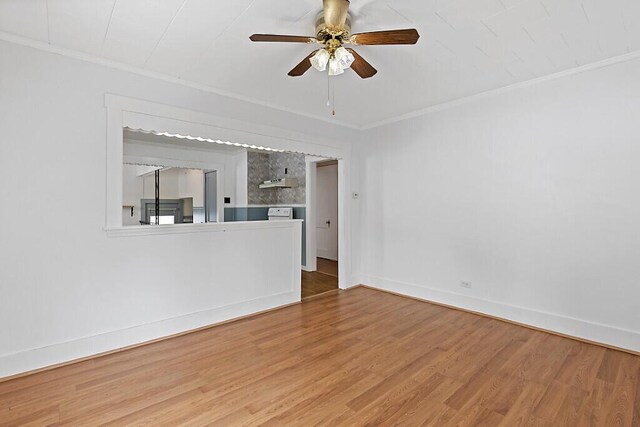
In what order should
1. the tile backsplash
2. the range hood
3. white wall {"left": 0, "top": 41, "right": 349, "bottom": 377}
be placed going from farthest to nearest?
the tile backsplash → the range hood → white wall {"left": 0, "top": 41, "right": 349, "bottom": 377}

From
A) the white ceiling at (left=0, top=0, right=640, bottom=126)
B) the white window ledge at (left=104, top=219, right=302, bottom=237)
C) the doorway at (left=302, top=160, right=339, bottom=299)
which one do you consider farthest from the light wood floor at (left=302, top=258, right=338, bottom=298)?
the white ceiling at (left=0, top=0, right=640, bottom=126)

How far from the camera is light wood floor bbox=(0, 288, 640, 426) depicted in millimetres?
1911

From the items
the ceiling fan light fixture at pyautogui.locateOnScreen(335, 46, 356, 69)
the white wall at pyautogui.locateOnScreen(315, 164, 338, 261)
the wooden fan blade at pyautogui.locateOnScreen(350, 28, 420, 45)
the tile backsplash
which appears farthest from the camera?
the white wall at pyautogui.locateOnScreen(315, 164, 338, 261)

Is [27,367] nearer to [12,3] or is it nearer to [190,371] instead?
[190,371]

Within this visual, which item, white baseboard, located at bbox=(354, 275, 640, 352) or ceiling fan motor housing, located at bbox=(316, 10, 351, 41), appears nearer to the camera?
ceiling fan motor housing, located at bbox=(316, 10, 351, 41)

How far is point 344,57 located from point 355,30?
36 centimetres

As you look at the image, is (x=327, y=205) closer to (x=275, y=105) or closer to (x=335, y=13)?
(x=275, y=105)

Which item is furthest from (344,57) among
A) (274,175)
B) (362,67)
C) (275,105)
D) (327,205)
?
(327,205)

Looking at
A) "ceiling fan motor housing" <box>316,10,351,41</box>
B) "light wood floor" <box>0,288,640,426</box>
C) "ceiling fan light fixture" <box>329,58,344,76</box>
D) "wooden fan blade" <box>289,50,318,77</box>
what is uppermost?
"ceiling fan motor housing" <box>316,10,351,41</box>

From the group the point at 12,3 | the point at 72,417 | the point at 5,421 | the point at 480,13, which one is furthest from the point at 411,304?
the point at 12,3

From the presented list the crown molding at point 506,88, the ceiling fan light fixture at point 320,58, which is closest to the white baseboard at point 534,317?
the crown molding at point 506,88

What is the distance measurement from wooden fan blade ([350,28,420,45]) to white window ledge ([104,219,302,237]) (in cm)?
236

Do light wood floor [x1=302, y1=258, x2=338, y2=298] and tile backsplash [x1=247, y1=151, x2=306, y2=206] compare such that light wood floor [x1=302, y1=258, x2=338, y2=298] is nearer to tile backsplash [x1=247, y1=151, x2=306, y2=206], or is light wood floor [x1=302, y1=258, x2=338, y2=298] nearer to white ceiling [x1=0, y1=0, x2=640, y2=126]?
tile backsplash [x1=247, y1=151, x2=306, y2=206]

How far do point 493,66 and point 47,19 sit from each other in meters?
3.63
